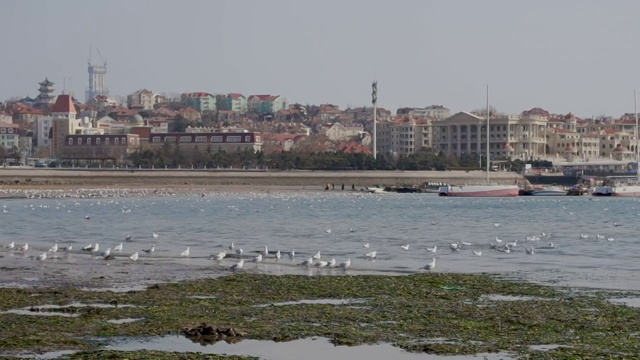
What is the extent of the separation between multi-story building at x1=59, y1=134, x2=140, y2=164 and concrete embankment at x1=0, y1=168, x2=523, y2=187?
44545 millimetres

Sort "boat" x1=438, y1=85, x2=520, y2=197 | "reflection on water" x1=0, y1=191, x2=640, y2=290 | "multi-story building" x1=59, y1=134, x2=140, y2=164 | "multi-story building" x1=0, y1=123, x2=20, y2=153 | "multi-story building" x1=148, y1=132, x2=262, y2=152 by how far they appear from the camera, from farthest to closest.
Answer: "multi-story building" x1=0, y1=123, x2=20, y2=153 < "multi-story building" x1=148, y1=132, x2=262, y2=152 < "multi-story building" x1=59, y1=134, x2=140, y2=164 < "boat" x1=438, y1=85, x2=520, y2=197 < "reflection on water" x1=0, y1=191, x2=640, y2=290

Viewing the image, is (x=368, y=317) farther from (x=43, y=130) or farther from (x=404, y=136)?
(x=43, y=130)

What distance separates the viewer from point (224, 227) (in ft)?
136

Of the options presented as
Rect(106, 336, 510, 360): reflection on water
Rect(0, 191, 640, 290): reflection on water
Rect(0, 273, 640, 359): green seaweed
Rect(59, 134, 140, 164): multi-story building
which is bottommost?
Rect(0, 191, 640, 290): reflection on water

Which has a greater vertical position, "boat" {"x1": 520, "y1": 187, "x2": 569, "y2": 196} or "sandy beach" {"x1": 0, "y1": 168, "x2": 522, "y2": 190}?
"sandy beach" {"x1": 0, "y1": 168, "x2": 522, "y2": 190}

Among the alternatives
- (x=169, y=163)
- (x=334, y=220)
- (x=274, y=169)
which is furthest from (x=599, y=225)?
(x=169, y=163)

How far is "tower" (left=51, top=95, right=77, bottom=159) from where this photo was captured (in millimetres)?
158750

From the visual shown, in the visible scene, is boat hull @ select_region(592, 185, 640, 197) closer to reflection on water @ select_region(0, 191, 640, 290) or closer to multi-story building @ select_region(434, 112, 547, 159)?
reflection on water @ select_region(0, 191, 640, 290)

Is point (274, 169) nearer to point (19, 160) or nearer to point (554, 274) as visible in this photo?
point (19, 160)

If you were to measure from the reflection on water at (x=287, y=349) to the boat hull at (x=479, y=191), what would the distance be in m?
72.8

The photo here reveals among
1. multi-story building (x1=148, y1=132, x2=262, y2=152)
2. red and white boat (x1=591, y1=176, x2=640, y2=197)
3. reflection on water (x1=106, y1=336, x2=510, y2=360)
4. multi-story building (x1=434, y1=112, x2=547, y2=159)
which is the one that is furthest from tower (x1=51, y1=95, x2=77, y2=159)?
reflection on water (x1=106, y1=336, x2=510, y2=360)

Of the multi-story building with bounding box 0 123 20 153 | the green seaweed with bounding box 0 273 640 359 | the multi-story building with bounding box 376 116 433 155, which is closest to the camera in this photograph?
the green seaweed with bounding box 0 273 640 359

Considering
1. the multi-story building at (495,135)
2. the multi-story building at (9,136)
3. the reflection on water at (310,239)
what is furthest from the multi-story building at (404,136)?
the reflection on water at (310,239)

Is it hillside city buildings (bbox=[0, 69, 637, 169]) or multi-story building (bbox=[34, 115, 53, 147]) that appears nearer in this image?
hillside city buildings (bbox=[0, 69, 637, 169])
